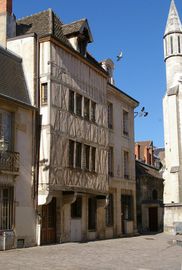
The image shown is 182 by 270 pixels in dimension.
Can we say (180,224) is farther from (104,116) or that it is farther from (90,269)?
(90,269)

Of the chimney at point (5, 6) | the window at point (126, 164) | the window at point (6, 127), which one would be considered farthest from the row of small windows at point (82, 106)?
the window at point (126, 164)

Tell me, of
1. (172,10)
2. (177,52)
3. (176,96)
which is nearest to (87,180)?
(176,96)

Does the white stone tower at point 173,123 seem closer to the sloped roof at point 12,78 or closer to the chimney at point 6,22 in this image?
the sloped roof at point 12,78

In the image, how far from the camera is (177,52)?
41.6m

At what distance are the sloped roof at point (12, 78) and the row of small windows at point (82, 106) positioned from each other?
275 cm

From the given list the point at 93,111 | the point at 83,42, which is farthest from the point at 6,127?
the point at 83,42

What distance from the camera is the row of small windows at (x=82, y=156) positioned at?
20.8m

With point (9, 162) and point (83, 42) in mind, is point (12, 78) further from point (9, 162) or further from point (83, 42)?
point (83, 42)

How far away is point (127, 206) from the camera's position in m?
28.0

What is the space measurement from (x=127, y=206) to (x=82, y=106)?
868 centimetres

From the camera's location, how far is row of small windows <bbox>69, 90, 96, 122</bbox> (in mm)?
21406

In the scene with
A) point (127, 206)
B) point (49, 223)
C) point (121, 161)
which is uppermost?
point (121, 161)

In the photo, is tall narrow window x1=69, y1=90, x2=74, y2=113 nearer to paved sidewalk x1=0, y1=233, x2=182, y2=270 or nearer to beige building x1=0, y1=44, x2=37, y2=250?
beige building x1=0, y1=44, x2=37, y2=250

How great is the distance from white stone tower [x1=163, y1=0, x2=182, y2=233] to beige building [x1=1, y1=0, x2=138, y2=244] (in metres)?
6.36
